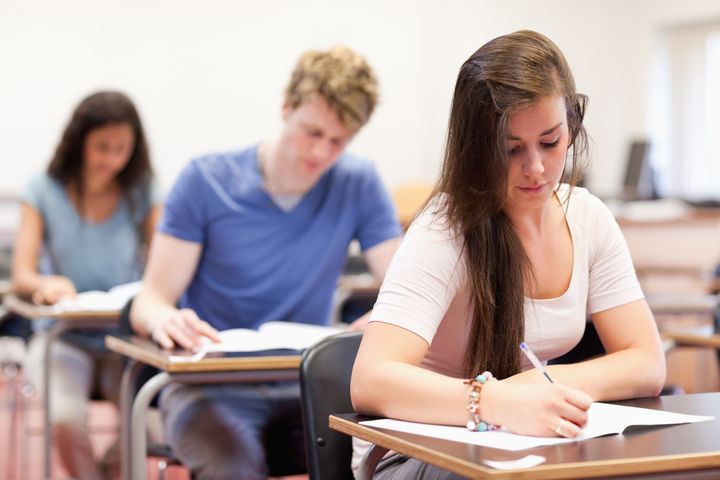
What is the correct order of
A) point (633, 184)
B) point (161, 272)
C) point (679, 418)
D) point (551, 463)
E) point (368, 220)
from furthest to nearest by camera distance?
point (633, 184), point (368, 220), point (161, 272), point (679, 418), point (551, 463)

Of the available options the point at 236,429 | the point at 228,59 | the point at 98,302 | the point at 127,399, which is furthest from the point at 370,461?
the point at 228,59

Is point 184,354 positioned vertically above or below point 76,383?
above

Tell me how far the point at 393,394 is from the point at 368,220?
130cm

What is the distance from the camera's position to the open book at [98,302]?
9.86 ft

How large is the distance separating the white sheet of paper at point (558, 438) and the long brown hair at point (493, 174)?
0.64 feet

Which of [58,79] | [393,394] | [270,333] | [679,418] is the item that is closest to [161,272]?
[270,333]

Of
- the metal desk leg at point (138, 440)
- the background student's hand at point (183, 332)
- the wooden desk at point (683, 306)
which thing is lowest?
the wooden desk at point (683, 306)

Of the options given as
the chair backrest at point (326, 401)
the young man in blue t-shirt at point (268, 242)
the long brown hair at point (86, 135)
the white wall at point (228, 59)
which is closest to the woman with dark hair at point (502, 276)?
the chair backrest at point (326, 401)

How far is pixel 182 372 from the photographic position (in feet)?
6.40

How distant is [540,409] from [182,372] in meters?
0.89

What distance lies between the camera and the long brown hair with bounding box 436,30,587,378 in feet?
4.88

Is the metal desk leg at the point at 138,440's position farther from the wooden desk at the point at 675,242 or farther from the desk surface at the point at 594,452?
the wooden desk at the point at 675,242

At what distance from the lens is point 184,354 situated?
2.04 meters

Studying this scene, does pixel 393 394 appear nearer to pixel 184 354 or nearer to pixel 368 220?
pixel 184 354
